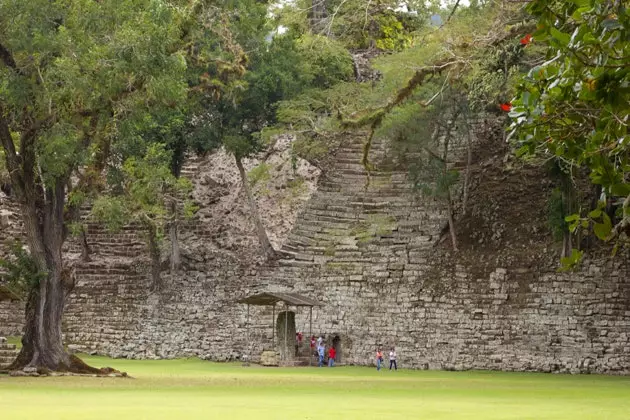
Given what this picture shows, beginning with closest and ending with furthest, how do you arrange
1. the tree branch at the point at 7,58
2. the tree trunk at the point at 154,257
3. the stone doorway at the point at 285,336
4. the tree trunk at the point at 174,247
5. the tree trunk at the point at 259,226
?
the tree branch at the point at 7,58 < the stone doorway at the point at 285,336 < the tree trunk at the point at 154,257 < the tree trunk at the point at 259,226 < the tree trunk at the point at 174,247

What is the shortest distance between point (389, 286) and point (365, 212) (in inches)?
157

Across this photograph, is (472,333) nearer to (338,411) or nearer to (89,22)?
(89,22)

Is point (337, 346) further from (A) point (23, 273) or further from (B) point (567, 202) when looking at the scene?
(A) point (23, 273)

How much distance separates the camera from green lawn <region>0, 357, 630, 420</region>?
11.9m

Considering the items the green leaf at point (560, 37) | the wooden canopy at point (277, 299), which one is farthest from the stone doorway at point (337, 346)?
the green leaf at point (560, 37)

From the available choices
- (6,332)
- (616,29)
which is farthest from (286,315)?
(616,29)

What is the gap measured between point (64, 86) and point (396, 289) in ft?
43.1

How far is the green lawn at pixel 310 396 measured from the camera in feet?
38.9

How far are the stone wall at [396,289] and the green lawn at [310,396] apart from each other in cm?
269

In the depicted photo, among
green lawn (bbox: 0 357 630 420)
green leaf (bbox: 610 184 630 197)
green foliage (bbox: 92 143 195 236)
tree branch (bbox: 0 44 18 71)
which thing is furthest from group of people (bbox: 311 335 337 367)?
green leaf (bbox: 610 184 630 197)

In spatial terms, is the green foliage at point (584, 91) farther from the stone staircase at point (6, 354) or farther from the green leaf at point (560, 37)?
the stone staircase at point (6, 354)

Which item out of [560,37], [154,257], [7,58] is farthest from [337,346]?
[560,37]

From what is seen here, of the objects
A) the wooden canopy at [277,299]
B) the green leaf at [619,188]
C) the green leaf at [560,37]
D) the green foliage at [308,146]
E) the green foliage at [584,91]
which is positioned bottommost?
the green leaf at [619,188]

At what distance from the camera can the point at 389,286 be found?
29.4 m
